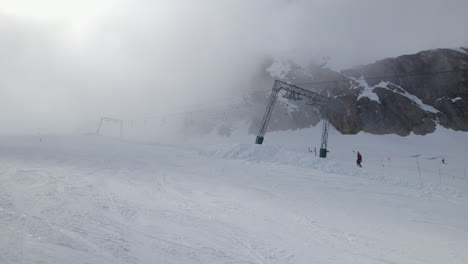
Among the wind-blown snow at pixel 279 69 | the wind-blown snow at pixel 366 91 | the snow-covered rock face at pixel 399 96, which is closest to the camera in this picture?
the snow-covered rock face at pixel 399 96

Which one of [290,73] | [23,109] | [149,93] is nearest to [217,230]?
[290,73]

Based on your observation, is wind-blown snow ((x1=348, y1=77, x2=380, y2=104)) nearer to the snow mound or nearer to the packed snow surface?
the snow mound

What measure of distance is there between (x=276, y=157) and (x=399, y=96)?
181ft

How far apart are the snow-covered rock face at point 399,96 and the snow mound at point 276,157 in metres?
45.3

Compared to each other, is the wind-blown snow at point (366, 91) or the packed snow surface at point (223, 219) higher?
the wind-blown snow at point (366, 91)

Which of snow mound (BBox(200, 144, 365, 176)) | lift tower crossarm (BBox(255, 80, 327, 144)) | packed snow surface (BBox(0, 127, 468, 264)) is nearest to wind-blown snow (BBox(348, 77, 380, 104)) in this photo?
lift tower crossarm (BBox(255, 80, 327, 144))

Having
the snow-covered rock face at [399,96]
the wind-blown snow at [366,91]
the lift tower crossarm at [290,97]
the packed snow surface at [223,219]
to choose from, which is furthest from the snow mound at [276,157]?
the wind-blown snow at [366,91]

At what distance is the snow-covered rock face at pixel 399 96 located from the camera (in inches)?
2378

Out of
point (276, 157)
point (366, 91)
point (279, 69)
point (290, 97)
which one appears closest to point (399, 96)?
point (366, 91)

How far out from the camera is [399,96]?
65125 millimetres

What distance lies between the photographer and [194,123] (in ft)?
304

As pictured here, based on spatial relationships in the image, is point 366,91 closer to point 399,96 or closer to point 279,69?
point 399,96

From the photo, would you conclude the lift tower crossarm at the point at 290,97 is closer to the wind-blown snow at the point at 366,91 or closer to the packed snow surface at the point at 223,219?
the packed snow surface at the point at 223,219

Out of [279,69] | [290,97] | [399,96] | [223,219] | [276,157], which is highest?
[279,69]
